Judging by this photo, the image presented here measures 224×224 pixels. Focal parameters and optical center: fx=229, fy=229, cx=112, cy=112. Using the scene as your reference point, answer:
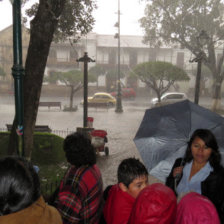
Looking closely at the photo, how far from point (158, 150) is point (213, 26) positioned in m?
20.0

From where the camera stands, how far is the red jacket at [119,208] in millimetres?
1742

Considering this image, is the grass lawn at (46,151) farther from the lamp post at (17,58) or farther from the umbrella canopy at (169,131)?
the lamp post at (17,58)

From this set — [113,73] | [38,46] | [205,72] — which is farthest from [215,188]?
[205,72]

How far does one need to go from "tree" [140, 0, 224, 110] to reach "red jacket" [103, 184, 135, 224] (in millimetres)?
18342

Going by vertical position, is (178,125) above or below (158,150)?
above

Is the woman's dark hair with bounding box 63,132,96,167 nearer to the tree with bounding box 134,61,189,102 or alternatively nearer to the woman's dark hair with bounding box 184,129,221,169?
the woman's dark hair with bounding box 184,129,221,169

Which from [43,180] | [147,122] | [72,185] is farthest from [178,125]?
[43,180]

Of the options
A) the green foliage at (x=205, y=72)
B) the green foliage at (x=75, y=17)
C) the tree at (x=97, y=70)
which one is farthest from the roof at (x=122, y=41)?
the green foliage at (x=75, y=17)

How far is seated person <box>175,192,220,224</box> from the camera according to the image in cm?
120

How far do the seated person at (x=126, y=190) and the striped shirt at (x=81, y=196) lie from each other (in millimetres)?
227

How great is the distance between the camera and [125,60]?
37031 mm

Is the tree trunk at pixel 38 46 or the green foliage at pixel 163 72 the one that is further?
the green foliage at pixel 163 72

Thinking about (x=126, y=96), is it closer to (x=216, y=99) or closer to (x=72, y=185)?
(x=216, y=99)

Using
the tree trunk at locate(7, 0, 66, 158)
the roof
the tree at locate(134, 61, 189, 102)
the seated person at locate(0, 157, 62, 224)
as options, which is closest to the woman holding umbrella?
the seated person at locate(0, 157, 62, 224)
